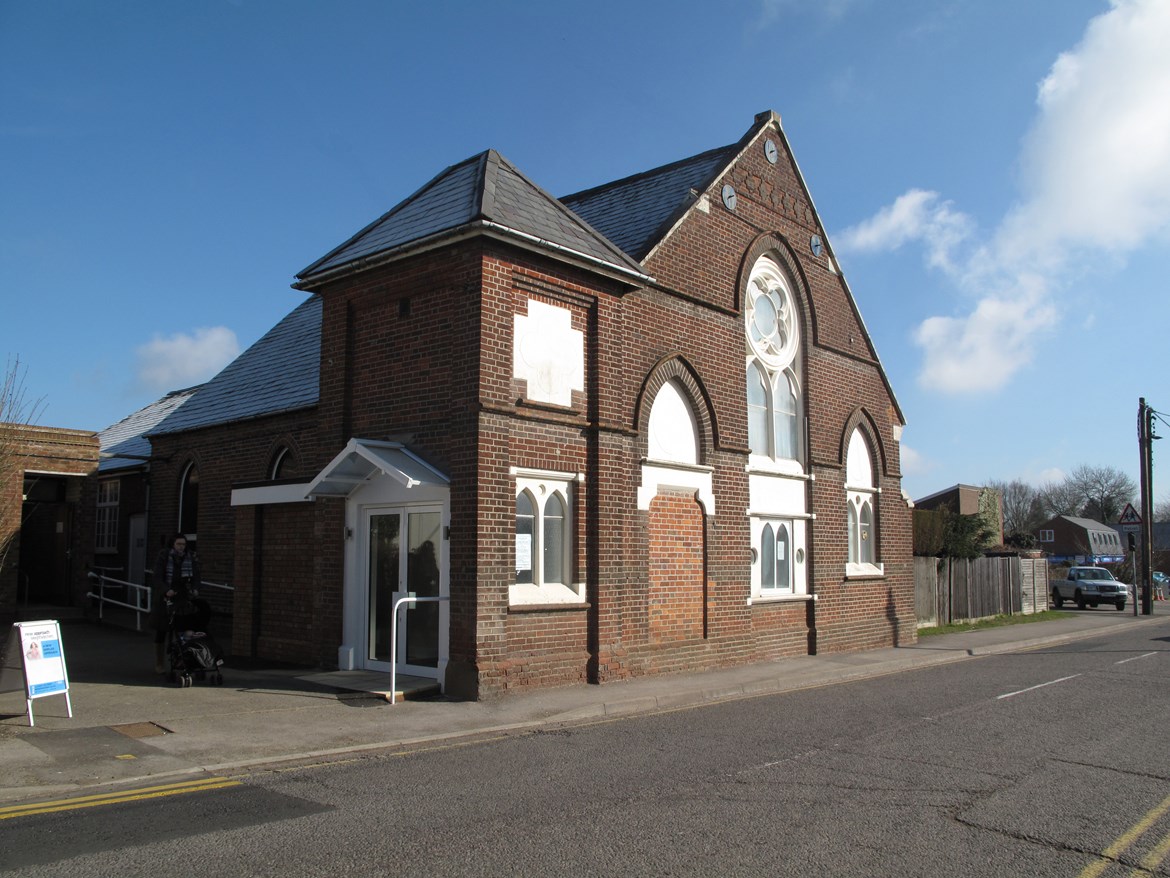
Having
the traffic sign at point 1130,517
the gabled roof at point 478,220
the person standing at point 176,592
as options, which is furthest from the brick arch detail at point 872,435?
the traffic sign at point 1130,517

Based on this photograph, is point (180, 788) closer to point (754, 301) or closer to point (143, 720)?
point (143, 720)

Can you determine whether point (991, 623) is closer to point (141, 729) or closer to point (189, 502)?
point (189, 502)

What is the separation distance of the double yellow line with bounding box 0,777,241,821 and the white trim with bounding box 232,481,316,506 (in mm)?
6297

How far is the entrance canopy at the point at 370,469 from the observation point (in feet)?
37.8

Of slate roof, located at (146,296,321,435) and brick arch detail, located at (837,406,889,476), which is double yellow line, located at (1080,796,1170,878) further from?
brick arch detail, located at (837,406,889,476)

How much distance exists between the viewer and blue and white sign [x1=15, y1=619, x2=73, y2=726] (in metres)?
8.95

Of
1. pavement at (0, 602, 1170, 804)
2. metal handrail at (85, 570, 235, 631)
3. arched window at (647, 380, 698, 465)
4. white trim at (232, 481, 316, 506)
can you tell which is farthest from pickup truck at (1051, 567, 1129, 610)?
white trim at (232, 481, 316, 506)

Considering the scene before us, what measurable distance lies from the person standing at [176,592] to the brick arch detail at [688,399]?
6397 mm

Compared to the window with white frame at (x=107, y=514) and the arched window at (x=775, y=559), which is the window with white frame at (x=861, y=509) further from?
the window with white frame at (x=107, y=514)

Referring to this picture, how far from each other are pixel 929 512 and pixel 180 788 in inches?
1004

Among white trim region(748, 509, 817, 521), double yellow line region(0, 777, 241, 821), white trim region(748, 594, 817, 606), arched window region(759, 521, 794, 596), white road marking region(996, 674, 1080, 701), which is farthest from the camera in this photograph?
arched window region(759, 521, 794, 596)

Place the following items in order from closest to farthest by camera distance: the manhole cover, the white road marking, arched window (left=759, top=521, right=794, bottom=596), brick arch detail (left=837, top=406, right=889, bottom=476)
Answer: the manhole cover
the white road marking
arched window (left=759, top=521, right=794, bottom=596)
brick arch detail (left=837, top=406, right=889, bottom=476)

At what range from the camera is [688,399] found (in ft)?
49.9

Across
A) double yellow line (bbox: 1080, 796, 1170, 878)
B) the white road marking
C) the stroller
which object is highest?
the stroller
